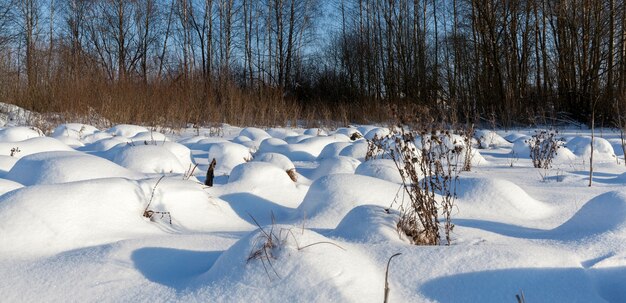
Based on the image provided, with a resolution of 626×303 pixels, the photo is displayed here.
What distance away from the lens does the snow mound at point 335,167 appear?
3604 mm

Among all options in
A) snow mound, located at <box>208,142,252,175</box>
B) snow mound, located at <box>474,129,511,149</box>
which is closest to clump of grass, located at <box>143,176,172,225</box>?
snow mound, located at <box>208,142,252,175</box>

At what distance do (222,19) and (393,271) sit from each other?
18089 mm

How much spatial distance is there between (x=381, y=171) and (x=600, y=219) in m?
1.49

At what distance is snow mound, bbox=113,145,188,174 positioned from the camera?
3.46 m

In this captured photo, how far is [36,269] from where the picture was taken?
5.03ft

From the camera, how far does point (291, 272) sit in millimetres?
1312

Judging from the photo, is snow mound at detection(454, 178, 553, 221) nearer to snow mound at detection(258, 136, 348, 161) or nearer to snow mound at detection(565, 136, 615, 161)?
snow mound at detection(258, 136, 348, 161)

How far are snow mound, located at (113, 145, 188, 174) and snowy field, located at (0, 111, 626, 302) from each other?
1.01 ft

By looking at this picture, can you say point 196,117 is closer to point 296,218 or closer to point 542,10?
point 296,218

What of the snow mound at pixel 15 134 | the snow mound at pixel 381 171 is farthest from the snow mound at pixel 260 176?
the snow mound at pixel 15 134

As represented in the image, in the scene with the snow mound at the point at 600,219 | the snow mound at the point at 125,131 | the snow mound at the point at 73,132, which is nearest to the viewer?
the snow mound at the point at 600,219

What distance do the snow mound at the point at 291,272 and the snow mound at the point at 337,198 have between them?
0.91 meters

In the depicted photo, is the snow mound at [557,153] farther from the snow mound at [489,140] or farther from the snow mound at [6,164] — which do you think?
the snow mound at [6,164]

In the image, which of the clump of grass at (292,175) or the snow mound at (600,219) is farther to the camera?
the clump of grass at (292,175)
